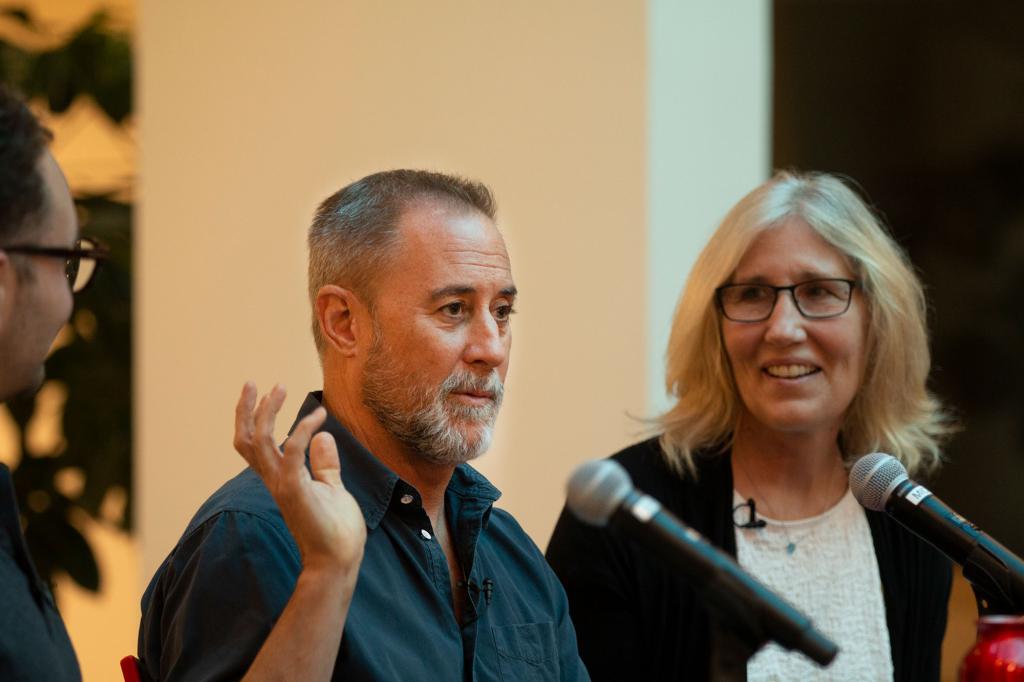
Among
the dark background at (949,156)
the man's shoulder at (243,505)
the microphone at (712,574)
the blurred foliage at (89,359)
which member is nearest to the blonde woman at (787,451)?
the man's shoulder at (243,505)

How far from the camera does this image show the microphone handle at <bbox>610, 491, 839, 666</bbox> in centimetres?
130

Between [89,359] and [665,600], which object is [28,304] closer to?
[665,600]

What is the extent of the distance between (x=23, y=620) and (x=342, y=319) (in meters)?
0.76

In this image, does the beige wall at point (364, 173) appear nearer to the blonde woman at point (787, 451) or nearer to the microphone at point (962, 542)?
the blonde woman at point (787, 451)

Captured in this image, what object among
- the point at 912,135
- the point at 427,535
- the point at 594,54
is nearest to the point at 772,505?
the point at 427,535

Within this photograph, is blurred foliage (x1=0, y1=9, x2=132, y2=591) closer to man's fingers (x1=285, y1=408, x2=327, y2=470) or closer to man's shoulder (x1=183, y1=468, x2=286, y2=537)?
man's shoulder (x1=183, y1=468, x2=286, y2=537)

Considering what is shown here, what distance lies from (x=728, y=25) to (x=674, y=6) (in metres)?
0.21

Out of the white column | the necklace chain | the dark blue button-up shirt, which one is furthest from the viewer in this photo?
Answer: the white column

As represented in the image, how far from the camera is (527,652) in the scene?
6.35 ft

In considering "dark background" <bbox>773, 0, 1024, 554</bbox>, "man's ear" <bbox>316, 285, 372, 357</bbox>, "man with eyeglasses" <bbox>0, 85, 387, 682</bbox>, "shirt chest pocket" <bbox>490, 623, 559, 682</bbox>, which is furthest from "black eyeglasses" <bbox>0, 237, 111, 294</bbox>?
"dark background" <bbox>773, 0, 1024, 554</bbox>

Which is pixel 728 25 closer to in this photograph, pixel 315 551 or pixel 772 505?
pixel 772 505

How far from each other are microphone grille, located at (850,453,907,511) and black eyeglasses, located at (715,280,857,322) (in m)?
0.65

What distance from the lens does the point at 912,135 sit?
3.53 meters

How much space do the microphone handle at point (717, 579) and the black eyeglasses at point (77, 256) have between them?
0.58 meters
